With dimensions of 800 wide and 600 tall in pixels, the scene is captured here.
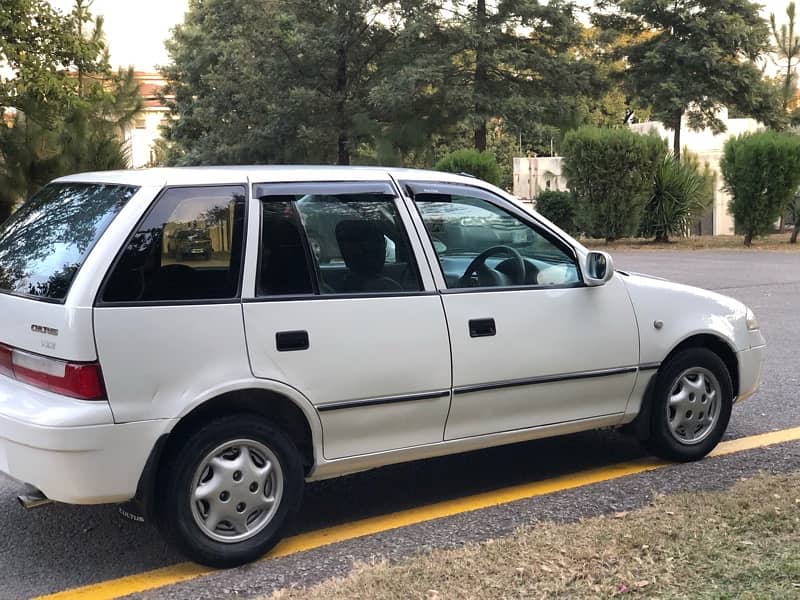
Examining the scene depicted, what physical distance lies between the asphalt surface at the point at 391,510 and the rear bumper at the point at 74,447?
0.49 metres

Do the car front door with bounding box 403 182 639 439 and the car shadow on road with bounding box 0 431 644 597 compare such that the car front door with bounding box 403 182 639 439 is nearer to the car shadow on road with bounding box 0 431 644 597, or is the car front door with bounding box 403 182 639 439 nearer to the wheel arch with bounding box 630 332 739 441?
the wheel arch with bounding box 630 332 739 441

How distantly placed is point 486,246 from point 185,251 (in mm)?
1620

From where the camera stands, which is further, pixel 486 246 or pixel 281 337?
pixel 486 246

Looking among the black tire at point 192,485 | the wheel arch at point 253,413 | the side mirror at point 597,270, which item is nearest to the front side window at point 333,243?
the wheel arch at point 253,413

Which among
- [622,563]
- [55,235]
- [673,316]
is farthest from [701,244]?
[55,235]

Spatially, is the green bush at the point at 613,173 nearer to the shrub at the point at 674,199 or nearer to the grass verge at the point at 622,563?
the shrub at the point at 674,199

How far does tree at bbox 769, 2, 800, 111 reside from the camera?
109ft

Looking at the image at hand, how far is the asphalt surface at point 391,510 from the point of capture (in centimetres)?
374

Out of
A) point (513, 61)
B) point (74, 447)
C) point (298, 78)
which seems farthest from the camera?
point (298, 78)

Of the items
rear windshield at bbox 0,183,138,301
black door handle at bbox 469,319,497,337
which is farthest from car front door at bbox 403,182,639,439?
rear windshield at bbox 0,183,138,301

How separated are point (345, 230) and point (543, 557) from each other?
1.71 metres

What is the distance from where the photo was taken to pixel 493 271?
14.7 feet

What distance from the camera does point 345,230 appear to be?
4172 millimetres

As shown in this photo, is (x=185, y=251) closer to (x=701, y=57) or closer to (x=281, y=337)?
(x=281, y=337)
